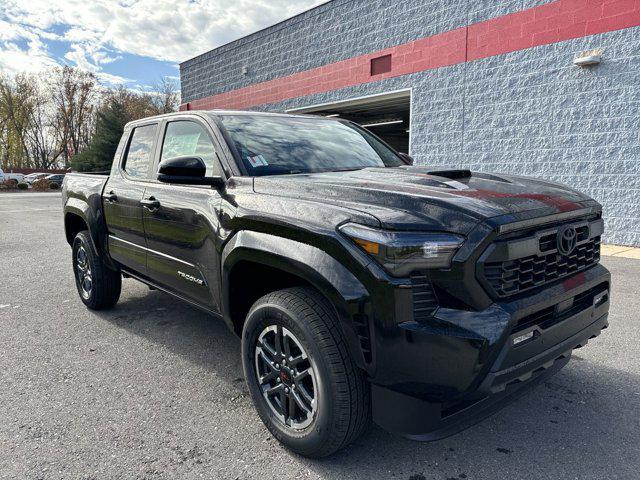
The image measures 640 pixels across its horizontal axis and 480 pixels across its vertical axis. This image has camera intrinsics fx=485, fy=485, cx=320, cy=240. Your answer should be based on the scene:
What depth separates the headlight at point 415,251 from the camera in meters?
1.99

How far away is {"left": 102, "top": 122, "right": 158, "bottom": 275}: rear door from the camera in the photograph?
388 cm

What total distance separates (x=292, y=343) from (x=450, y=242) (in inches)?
38.6

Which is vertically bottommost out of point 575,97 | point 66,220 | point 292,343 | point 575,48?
point 292,343

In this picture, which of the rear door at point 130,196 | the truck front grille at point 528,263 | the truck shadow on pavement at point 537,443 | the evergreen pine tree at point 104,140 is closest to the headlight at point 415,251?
the truck front grille at point 528,263

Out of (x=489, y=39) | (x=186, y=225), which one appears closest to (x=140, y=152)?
(x=186, y=225)

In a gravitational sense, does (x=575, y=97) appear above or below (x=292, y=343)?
above

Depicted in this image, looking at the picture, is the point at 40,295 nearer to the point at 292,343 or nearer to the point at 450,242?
the point at 292,343

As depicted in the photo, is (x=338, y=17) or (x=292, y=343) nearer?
(x=292, y=343)

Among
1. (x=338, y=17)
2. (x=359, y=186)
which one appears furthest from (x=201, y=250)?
(x=338, y=17)

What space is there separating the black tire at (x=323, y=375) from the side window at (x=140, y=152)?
83.8 inches

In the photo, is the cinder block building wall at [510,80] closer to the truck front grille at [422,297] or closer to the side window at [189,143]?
the side window at [189,143]

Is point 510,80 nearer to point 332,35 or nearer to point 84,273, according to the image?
point 332,35

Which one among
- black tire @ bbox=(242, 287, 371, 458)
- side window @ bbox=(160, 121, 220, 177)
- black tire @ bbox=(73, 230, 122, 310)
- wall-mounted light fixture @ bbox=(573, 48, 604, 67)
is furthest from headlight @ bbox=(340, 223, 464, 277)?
wall-mounted light fixture @ bbox=(573, 48, 604, 67)

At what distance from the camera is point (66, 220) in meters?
5.37
